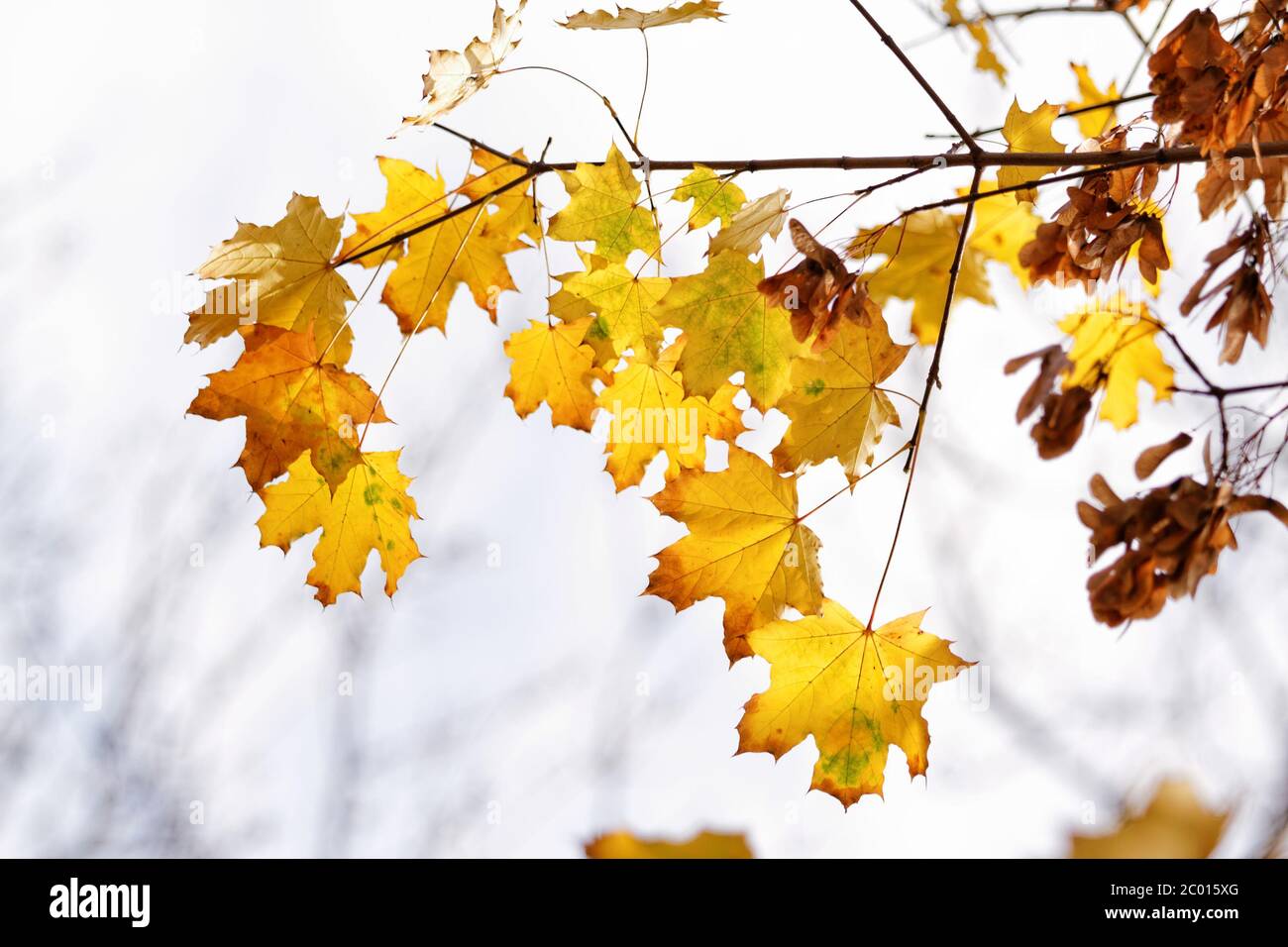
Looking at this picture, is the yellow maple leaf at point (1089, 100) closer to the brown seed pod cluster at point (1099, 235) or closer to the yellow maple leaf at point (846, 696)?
the brown seed pod cluster at point (1099, 235)

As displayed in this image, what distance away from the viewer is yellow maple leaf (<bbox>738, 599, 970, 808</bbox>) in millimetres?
1456

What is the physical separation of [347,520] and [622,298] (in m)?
0.66

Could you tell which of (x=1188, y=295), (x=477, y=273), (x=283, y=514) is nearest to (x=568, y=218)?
(x=477, y=273)

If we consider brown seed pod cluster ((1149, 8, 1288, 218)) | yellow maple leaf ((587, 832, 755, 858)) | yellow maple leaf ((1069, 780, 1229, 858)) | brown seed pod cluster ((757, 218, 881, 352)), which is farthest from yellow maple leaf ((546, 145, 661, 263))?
yellow maple leaf ((1069, 780, 1229, 858))

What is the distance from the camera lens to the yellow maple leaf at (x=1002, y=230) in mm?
2436

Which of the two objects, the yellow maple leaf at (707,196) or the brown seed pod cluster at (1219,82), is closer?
the brown seed pod cluster at (1219,82)

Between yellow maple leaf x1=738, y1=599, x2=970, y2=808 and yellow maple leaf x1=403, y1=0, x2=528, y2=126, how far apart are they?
0.98m

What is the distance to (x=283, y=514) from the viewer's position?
163 centimetres

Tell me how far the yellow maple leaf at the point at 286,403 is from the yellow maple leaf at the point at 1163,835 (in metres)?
2.09

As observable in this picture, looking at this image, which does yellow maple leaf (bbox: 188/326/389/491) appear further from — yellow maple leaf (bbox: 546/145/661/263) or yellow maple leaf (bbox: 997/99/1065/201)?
yellow maple leaf (bbox: 997/99/1065/201)

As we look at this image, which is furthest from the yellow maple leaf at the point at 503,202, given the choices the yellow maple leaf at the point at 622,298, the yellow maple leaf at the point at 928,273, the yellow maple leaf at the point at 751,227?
the yellow maple leaf at the point at 928,273

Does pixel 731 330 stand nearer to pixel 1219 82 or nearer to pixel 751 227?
pixel 751 227

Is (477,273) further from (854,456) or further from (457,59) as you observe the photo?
(854,456)

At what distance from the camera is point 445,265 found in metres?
1.79
